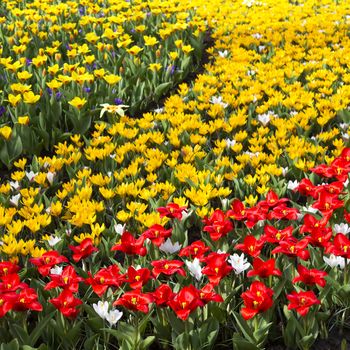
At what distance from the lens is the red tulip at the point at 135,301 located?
219 cm

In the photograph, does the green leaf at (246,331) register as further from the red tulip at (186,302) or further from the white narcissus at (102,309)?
the white narcissus at (102,309)

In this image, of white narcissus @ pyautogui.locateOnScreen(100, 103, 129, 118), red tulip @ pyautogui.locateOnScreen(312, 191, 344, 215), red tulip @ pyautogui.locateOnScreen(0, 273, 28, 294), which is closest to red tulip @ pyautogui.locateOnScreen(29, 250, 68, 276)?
red tulip @ pyautogui.locateOnScreen(0, 273, 28, 294)

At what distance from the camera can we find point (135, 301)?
2.23 metres

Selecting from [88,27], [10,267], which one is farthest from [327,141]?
[88,27]

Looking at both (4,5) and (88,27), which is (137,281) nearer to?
(88,27)

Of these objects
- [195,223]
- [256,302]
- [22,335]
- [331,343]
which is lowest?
[331,343]

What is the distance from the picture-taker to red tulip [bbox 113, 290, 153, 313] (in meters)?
2.19

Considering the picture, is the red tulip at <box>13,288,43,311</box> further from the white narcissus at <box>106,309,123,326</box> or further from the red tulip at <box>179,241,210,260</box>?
the red tulip at <box>179,241,210,260</box>

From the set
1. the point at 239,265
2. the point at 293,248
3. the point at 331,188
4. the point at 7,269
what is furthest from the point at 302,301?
the point at 7,269

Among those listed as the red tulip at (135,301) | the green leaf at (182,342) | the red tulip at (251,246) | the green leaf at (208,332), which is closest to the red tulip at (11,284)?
the red tulip at (135,301)

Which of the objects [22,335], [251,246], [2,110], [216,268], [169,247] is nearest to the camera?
[22,335]

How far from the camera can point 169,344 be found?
97.5 inches

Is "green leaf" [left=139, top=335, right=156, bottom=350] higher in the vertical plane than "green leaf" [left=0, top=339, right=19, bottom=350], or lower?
lower

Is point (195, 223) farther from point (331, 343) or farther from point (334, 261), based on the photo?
point (331, 343)
